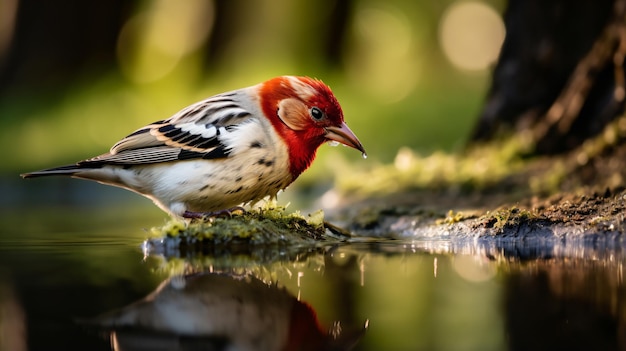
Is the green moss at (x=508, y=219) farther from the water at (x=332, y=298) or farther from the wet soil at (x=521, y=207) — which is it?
the water at (x=332, y=298)

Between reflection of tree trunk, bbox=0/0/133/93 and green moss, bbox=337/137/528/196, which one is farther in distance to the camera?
reflection of tree trunk, bbox=0/0/133/93

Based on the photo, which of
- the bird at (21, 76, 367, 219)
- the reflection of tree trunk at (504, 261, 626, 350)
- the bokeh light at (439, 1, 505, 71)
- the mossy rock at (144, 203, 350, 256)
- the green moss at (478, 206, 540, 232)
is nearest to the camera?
the reflection of tree trunk at (504, 261, 626, 350)

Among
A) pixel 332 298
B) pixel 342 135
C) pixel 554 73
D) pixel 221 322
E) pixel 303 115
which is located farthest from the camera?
pixel 554 73

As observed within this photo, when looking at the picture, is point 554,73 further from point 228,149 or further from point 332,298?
point 332,298

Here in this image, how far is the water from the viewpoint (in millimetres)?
3113

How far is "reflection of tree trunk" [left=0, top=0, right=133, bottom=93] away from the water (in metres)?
12.8

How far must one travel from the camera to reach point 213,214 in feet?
18.7

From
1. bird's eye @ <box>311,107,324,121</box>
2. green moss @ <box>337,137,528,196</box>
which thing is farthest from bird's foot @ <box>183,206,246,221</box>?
green moss @ <box>337,137,528,196</box>

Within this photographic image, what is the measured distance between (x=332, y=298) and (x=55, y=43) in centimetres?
1529

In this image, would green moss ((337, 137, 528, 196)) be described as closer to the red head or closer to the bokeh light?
the red head

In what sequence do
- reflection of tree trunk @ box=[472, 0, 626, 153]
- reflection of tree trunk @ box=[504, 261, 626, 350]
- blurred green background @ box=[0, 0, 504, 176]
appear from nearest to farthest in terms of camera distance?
1. reflection of tree trunk @ box=[504, 261, 626, 350]
2. reflection of tree trunk @ box=[472, 0, 626, 153]
3. blurred green background @ box=[0, 0, 504, 176]

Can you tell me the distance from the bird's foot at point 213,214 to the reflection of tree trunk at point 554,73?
3.50m

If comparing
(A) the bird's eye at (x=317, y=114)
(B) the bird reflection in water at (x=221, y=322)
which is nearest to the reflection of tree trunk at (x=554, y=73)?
(A) the bird's eye at (x=317, y=114)

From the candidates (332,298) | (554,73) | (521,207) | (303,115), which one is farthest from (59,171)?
(554,73)
